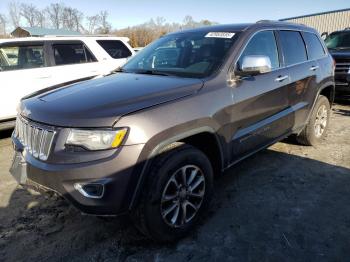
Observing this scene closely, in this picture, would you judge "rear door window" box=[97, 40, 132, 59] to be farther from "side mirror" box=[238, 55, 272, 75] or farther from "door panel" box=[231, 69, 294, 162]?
"side mirror" box=[238, 55, 272, 75]

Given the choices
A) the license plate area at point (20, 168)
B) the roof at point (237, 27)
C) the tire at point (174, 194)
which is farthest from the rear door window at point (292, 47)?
the license plate area at point (20, 168)

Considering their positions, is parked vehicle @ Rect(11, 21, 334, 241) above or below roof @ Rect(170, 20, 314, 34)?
below

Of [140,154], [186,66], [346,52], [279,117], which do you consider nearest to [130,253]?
[140,154]

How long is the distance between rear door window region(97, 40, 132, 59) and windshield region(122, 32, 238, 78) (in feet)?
11.4

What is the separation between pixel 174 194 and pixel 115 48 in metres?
5.59

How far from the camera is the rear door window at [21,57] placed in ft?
20.2

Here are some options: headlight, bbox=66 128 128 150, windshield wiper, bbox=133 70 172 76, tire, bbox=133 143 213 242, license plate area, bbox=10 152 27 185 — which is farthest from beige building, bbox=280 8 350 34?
license plate area, bbox=10 152 27 185

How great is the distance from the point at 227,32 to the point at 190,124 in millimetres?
1436

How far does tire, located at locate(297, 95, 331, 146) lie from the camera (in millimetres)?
5000

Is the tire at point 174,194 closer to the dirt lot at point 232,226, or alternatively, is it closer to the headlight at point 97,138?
the dirt lot at point 232,226

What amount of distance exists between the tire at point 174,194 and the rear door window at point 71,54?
479cm

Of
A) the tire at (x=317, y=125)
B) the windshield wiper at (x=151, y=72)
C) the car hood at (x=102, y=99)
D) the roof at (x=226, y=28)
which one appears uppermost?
the roof at (x=226, y=28)

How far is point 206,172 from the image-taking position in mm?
3008

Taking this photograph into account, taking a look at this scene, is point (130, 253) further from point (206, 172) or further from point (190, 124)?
point (190, 124)
